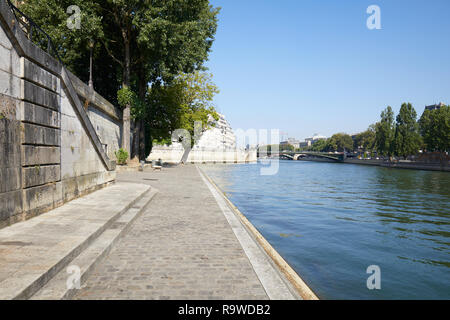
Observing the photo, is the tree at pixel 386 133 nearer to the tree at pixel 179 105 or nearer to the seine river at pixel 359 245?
the tree at pixel 179 105

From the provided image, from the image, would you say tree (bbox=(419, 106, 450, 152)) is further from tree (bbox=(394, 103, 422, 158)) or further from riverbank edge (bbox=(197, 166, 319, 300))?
riverbank edge (bbox=(197, 166, 319, 300))

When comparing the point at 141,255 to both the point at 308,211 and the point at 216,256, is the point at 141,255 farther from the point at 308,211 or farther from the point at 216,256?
the point at 308,211

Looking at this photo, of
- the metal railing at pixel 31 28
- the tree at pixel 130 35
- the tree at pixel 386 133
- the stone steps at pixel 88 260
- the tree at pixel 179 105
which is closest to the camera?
the stone steps at pixel 88 260

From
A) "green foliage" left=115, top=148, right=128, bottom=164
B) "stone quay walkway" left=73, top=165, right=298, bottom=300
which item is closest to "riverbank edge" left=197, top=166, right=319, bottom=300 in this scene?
"stone quay walkway" left=73, top=165, right=298, bottom=300

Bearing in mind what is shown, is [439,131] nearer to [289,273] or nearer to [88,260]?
[289,273]

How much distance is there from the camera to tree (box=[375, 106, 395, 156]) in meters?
77.2

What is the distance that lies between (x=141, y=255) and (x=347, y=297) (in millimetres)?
3476

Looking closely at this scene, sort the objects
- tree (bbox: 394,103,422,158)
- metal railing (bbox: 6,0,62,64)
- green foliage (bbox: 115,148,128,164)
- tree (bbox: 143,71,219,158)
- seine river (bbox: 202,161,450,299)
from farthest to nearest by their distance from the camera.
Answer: tree (bbox: 394,103,422,158)
tree (bbox: 143,71,219,158)
green foliage (bbox: 115,148,128,164)
metal railing (bbox: 6,0,62,64)
seine river (bbox: 202,161,450,299)

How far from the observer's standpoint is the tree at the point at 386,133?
77188 millimetres

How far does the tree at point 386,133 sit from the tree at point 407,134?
9.36 feet

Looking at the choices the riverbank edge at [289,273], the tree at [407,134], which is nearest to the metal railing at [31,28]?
the riverbank edge at [289,273]

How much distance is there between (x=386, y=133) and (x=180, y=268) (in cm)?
8464

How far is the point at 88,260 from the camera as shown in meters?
4.98
